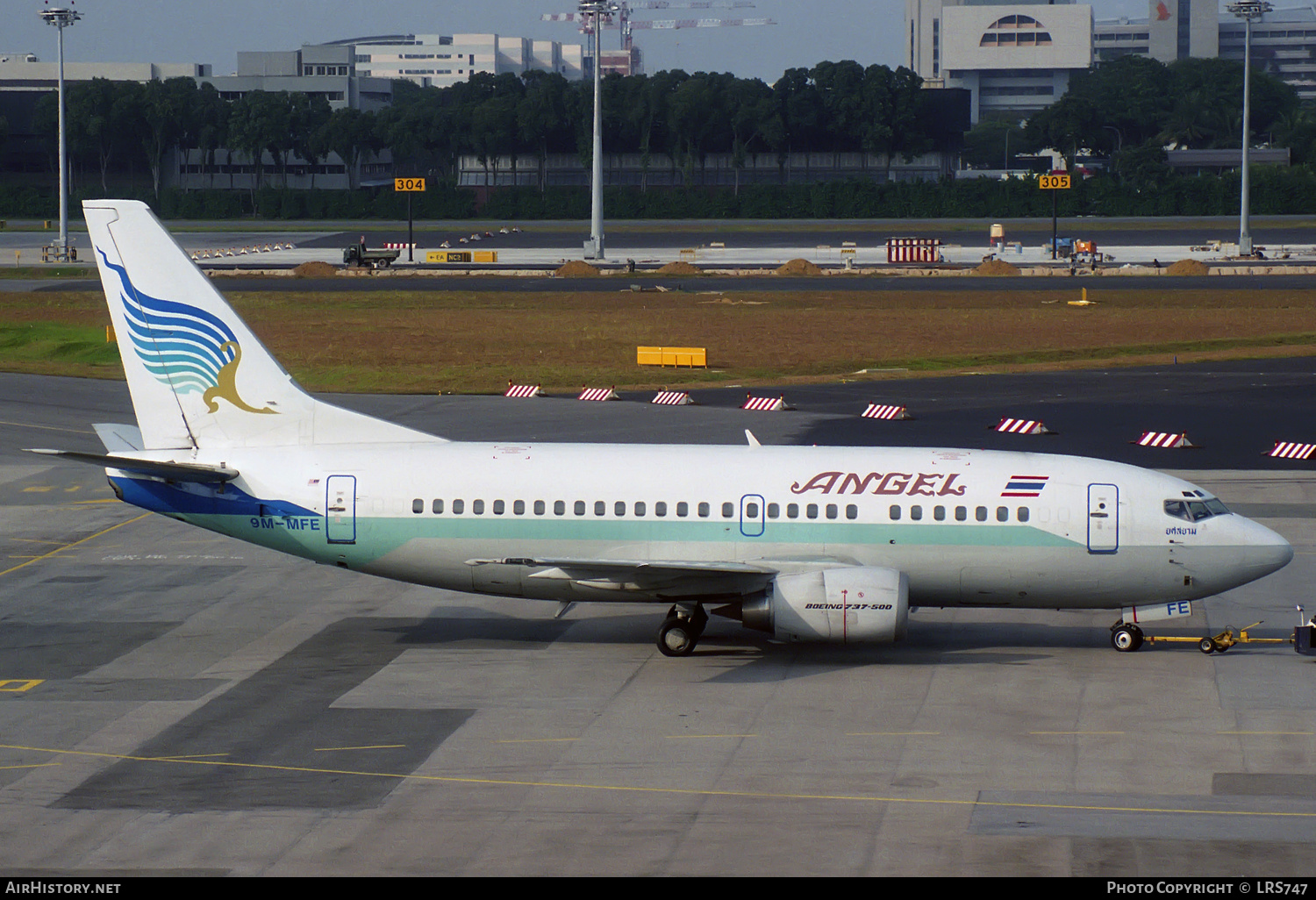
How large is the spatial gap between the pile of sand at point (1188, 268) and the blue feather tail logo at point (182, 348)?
120 m

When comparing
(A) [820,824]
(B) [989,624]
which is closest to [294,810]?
(A) [820,824]

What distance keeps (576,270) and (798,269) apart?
21.8 meters

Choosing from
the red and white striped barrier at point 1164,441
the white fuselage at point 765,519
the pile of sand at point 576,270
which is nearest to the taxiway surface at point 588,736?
the white fuselage at point 765,519

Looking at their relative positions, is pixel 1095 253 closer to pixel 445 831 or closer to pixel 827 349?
pixel 827 349

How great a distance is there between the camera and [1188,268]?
140375mm

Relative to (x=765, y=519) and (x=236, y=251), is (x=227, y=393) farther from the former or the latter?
(x=236, y=251)

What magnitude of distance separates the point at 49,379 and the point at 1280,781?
67.6 meters

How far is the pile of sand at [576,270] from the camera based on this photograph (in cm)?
14900

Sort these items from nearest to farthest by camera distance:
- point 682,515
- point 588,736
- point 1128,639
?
1. point 588,736
2. point 682,515
3. point 1128,639

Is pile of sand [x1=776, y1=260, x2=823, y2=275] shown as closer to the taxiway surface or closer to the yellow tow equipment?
the taxiway surface

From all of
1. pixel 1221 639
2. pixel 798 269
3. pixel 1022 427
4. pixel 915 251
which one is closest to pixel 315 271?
pixel 798 269

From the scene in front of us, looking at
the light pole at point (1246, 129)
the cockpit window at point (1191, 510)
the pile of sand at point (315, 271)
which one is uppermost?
the light pole at point (1246, 129)

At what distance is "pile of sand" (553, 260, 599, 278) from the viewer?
14900 centimetres

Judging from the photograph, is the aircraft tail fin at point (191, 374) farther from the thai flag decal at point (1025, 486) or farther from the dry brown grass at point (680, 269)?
the dry brown grass at point (680, 269)
